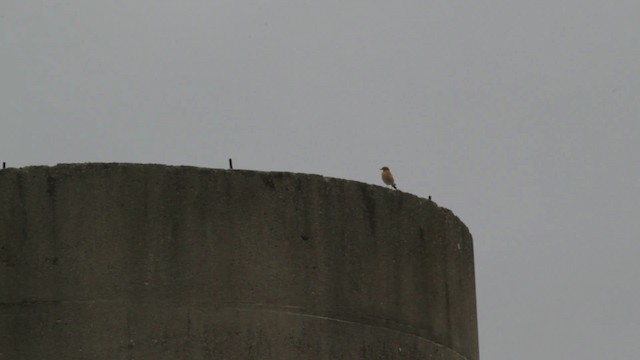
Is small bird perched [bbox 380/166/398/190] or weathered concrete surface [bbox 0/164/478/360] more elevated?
small bird perched [bbox 380/166/398/190]

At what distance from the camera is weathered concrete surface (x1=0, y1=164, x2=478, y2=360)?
900 cm

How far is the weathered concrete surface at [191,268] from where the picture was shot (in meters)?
→ 9.00

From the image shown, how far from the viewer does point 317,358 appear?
9211 mm

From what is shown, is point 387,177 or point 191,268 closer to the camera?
point 191,268

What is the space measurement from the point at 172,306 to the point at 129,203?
0.48 metres

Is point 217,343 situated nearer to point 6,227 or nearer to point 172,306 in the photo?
point 172,306

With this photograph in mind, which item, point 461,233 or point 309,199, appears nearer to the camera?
point 309,199

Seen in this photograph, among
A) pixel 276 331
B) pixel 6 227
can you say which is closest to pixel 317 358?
pixel 276 331

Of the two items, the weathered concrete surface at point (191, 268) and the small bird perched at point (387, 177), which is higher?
the small bird perched at point (387, 177)

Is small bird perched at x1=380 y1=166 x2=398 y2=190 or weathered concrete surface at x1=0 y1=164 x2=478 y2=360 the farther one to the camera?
small bird perched at x1=380 y1=166 x2=398 y2=190

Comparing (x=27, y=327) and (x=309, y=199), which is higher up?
(x=309, y=199)

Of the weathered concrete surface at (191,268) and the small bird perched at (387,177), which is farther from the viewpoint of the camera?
the small bird perched at (387,177)

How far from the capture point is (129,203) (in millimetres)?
9133

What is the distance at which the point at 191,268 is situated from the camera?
908cm
